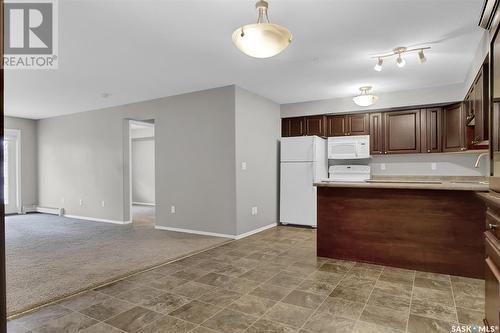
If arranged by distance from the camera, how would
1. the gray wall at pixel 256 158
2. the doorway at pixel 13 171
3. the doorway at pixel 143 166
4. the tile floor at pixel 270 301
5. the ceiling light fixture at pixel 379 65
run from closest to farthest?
the tile floor at pixel 270 301, the ceiling light fixture at pixel 379 65, the gray wall at pixel 256 158, the doorway at pixel 13 171, the doorway at pixel 143 166

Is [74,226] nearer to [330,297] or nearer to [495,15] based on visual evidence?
[330,297]

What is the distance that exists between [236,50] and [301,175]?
2.90 meters

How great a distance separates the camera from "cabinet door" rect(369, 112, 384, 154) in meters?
5.29

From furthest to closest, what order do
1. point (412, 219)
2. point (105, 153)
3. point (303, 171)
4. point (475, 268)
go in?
point (105, 153)
point (303, 171)
point (412, 219)
point (475, 268)

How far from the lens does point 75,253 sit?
387 cm

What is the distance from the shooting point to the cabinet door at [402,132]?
5.02 meters

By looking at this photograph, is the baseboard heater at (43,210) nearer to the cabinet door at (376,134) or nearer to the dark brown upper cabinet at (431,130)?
the cabinet door at (376,134)

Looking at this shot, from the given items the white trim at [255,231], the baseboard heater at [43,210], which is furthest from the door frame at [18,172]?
the white trim at [255,231]

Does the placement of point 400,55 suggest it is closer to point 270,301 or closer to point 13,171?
point 270,301

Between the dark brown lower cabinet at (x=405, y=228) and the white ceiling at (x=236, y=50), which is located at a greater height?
the white ceiling at (x=236, y=50)

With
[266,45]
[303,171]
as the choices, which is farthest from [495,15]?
[303,171]

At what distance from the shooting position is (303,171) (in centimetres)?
550

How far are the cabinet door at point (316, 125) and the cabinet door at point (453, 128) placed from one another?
2002 millimetres

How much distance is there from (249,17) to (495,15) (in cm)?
176
